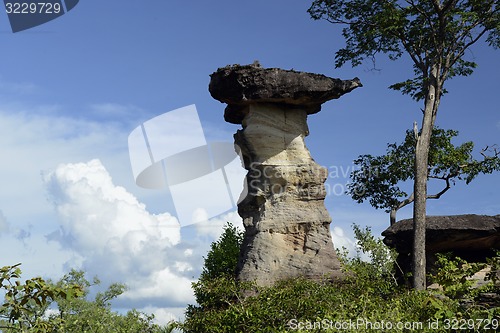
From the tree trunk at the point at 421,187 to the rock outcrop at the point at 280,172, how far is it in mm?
2532

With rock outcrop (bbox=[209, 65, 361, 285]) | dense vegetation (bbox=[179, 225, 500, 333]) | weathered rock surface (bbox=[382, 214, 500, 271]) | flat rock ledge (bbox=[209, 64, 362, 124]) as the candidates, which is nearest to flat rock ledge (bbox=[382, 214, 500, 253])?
weathered rock surface (bbox=[382, 214, 500, 271])

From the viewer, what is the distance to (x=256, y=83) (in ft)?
62.0

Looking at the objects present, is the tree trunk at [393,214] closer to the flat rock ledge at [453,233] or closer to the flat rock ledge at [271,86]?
the flat rock ledge at [453,233]

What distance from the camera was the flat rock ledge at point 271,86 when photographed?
18.9 m

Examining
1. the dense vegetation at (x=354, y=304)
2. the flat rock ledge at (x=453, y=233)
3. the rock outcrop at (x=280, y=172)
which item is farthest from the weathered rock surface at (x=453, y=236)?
the rock outcrop at (x=280, y=172)

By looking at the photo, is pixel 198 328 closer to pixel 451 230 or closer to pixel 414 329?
pixel 414 329

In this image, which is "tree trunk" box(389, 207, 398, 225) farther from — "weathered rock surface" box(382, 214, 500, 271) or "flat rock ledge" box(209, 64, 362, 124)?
"flat rock ledge" box(209, 64, 362, 124)

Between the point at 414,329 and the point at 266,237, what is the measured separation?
9.15 meters

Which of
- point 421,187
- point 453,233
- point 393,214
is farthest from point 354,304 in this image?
point 393,214

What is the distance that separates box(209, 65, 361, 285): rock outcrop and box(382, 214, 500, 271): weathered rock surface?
401cm

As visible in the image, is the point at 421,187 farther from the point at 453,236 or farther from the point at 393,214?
the point at 393,214

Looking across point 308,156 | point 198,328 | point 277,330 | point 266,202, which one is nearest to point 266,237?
point 266,202

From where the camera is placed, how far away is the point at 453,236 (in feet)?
70.3

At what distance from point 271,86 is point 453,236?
8.81m
